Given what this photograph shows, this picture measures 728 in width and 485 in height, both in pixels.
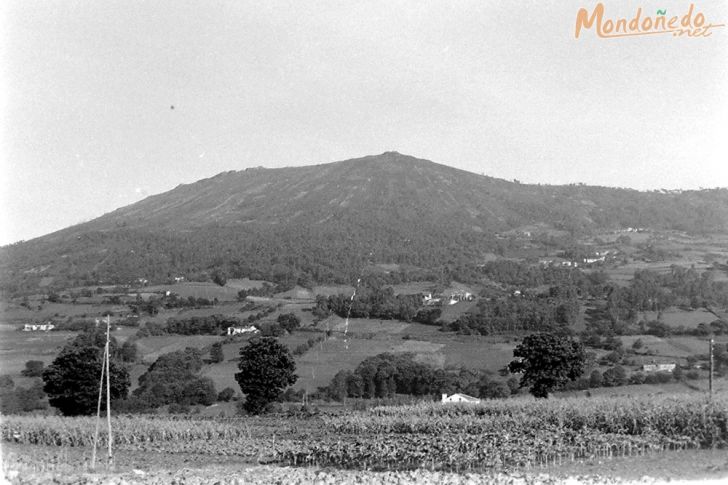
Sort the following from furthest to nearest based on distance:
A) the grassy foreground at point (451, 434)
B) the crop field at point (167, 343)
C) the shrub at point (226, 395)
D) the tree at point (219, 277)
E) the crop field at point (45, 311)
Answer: the tree at point (219, 277)
the crop field at point (45, 311)
the crop field at point (167, 343)
the shrub at point (226, 395)
the grassy foreground at point (451, 434)

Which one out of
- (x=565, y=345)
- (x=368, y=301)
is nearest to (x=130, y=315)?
(x=368, y=301)

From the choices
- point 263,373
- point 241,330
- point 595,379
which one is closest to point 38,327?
point 241,330

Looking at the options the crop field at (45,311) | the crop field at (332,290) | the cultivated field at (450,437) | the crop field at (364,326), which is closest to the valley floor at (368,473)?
the cultivated field at (450,437)

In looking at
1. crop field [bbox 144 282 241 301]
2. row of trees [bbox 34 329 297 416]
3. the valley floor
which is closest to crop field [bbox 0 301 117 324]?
crop field [bbox 144 282 241 301]

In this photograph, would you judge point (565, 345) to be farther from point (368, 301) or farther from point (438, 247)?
point (438, 247)

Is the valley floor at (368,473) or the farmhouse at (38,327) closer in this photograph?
the valley floor at (368,473)

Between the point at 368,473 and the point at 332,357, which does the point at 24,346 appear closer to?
the point at 332,357

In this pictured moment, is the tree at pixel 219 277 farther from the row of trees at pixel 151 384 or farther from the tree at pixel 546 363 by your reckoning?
the tree at pixel 546 363
